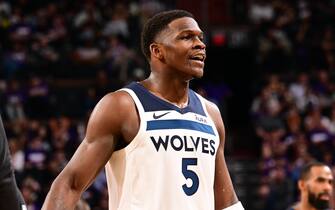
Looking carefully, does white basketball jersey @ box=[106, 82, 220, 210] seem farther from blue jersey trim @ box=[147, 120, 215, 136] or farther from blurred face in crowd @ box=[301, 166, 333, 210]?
blurred face in crowd @ box=[301, 166, 333, 210]

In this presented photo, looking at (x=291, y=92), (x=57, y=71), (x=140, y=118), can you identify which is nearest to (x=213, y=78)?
(x=291, y=92)

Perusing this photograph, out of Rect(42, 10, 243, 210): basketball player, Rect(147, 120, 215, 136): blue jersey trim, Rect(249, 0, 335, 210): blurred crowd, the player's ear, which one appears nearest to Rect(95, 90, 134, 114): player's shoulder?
Rect(42, 10, 243, 210): basketball player

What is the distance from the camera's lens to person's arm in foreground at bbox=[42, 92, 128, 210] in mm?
4328

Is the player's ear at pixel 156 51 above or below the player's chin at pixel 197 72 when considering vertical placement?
above

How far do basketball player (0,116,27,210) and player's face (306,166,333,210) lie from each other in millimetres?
4568

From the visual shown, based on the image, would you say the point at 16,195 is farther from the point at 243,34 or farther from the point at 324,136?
the point at 243,34

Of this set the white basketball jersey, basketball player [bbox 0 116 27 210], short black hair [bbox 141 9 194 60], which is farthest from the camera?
short black hair [bbox 141 9 194 60]

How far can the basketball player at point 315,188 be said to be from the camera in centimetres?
764

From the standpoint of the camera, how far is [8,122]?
14883 millimetres

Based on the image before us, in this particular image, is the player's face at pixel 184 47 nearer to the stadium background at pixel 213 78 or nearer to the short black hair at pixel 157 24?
the short black hair at pixel 157 24

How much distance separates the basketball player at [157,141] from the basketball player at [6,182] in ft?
2.57

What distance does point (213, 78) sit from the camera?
19.9 meters

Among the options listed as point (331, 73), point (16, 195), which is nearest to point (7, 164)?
point (16, 195)

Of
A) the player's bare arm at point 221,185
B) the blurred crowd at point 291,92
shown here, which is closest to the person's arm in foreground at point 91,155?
the player's bare arm at point 221,185
